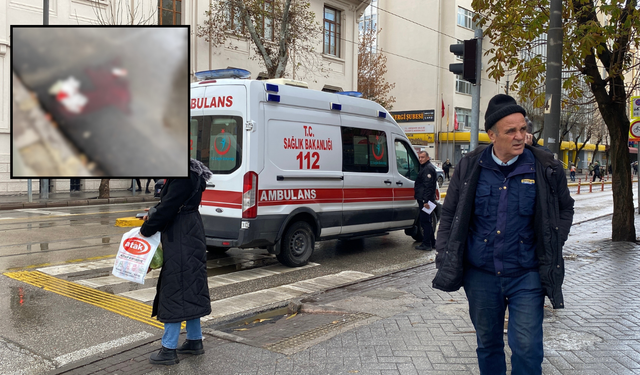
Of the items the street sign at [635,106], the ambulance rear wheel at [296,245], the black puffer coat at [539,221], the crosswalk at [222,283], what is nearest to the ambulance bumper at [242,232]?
the ambulance rear wheel at [296,245]

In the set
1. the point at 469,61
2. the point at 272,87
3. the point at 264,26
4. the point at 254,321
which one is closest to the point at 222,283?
the point at 254,321

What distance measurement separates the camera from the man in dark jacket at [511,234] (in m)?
3.07

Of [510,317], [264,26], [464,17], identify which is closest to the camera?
[510,317]

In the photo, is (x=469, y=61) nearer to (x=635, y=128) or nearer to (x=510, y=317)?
(x=510, y=317)

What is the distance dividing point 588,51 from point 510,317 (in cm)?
628

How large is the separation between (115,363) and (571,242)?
30.1 feet

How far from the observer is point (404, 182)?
9828mm

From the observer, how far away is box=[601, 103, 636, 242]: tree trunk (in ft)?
33.4

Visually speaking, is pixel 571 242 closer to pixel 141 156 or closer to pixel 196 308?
pixel 196 308

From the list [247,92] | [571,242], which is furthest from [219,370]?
[571,242]

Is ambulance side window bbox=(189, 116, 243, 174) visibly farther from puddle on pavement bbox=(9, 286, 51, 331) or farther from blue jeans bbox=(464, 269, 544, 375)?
blue jeans bbox=(464, 269, 544, 375)

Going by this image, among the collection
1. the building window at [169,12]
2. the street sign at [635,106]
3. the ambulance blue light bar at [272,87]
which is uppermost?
the building window at [169,12]

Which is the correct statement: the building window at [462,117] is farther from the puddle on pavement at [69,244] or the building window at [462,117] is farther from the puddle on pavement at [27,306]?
the puddle on pavement at [27,306]

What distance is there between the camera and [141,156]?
61.2 inches
